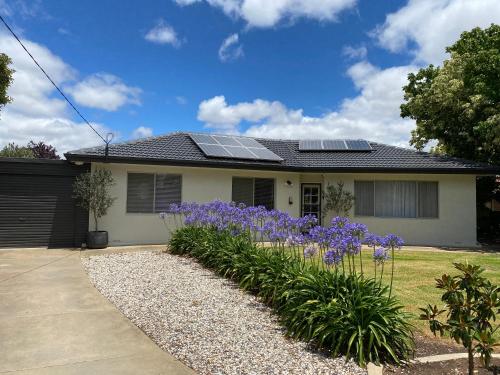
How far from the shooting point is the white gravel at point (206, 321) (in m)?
4.19

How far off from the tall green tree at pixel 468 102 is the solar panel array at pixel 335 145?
169 inches

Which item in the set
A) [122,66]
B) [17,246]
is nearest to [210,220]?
[17,246]

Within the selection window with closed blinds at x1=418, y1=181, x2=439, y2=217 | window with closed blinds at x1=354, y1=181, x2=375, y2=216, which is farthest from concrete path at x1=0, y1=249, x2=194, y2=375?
window with closed blinds at x1=418, y1=181, x2=439, y2=217

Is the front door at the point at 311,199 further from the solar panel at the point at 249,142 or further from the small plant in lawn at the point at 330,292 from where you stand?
the small plant in lawn at the point at 330,292

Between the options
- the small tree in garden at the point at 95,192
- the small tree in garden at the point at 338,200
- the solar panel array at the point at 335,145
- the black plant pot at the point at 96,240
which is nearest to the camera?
the small tree in garden at the point at 95,192

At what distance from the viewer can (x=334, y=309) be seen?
476cm

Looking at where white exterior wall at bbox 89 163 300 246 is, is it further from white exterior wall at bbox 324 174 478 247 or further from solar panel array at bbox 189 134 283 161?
white exterior wall at bbox 324 174 478 247

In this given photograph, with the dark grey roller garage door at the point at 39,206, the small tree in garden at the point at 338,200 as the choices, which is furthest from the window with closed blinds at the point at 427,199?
the dark grey roller garage door at the point at 39,206

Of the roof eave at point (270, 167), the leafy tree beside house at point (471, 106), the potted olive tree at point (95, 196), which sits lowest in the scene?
the potted olive tree at point (95, 196)

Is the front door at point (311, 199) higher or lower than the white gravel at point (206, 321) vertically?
higher

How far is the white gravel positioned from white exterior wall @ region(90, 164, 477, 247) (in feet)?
14.2

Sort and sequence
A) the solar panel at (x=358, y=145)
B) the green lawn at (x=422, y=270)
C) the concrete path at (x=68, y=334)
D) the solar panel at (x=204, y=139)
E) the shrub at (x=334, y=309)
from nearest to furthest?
the concrete path at (x=68, y=334)
the shrub at (x=334, y=309)
the green lawn at (x=422, y=270)
the solar panel at (x=204, y=139)
the solar panel at (x=358, y=145)

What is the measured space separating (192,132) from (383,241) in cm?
1390

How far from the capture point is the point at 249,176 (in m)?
15.8
